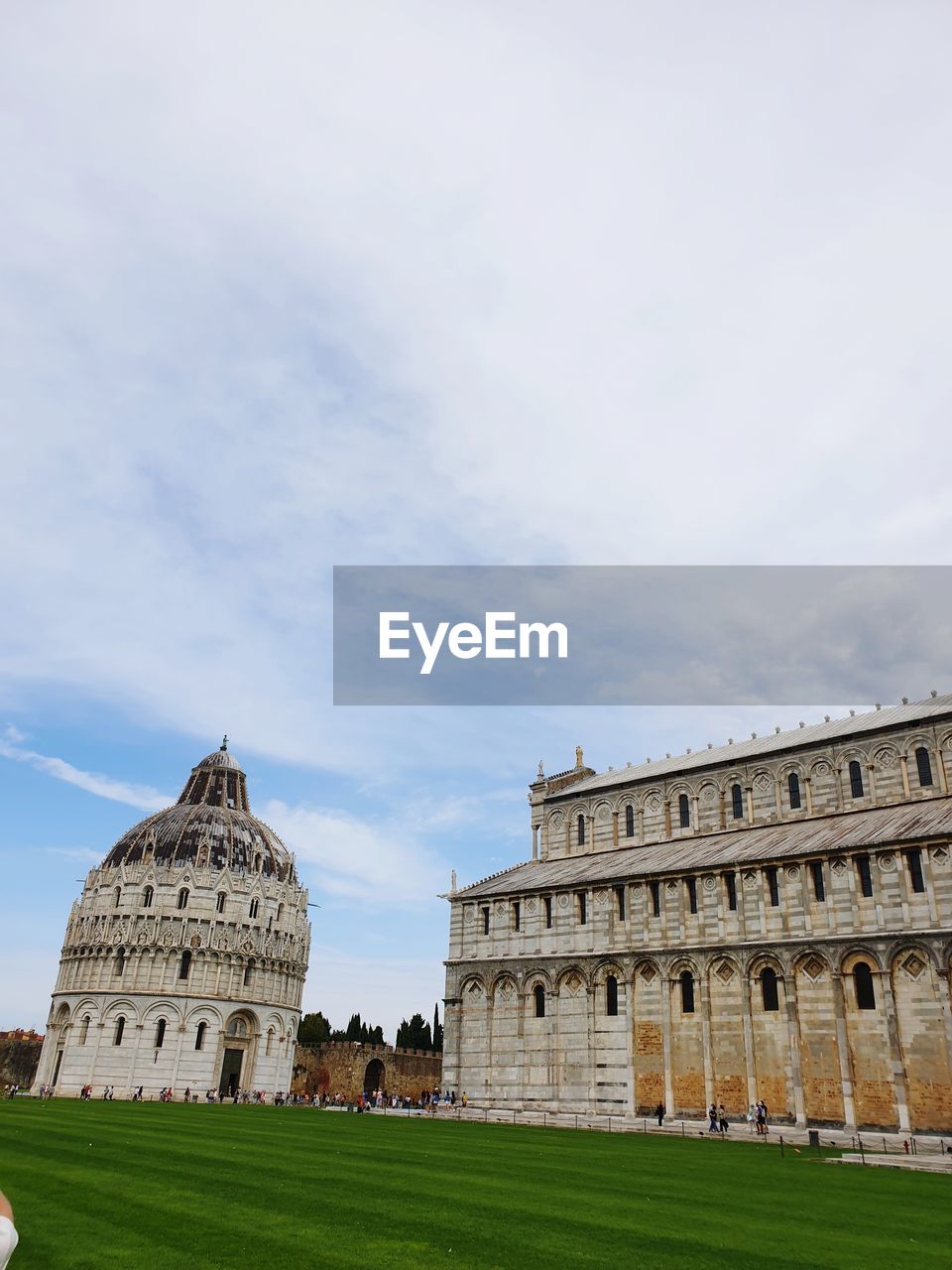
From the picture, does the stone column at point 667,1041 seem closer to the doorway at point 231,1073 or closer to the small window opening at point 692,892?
the small window opening at point 692,892

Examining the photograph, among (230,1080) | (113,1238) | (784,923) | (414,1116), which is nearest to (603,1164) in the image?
(113,1238)

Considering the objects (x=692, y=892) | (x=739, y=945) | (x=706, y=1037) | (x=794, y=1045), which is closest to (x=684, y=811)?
(x=692, y=892)

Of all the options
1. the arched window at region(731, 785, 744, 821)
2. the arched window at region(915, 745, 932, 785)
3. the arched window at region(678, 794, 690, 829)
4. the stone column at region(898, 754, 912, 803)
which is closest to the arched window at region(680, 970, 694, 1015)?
the arched window at region(731, 785, 744, 821)

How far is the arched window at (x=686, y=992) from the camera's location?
1778 inches

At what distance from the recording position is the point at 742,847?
159 ft

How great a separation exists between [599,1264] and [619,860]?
44.8 m

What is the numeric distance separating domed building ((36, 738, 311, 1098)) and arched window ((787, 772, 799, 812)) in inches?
2100

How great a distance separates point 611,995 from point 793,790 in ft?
53.7

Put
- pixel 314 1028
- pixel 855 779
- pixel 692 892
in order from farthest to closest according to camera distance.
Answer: pixel 314 1028 < pixel 855 779 < pixel 692 892

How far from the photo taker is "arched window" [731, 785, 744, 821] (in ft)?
184

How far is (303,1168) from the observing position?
19875mm

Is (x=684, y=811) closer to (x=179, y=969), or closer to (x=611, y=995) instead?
(x=611, y=995)

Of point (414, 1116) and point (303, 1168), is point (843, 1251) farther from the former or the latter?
point (414, 1116)

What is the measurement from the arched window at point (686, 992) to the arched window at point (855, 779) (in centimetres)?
1473
